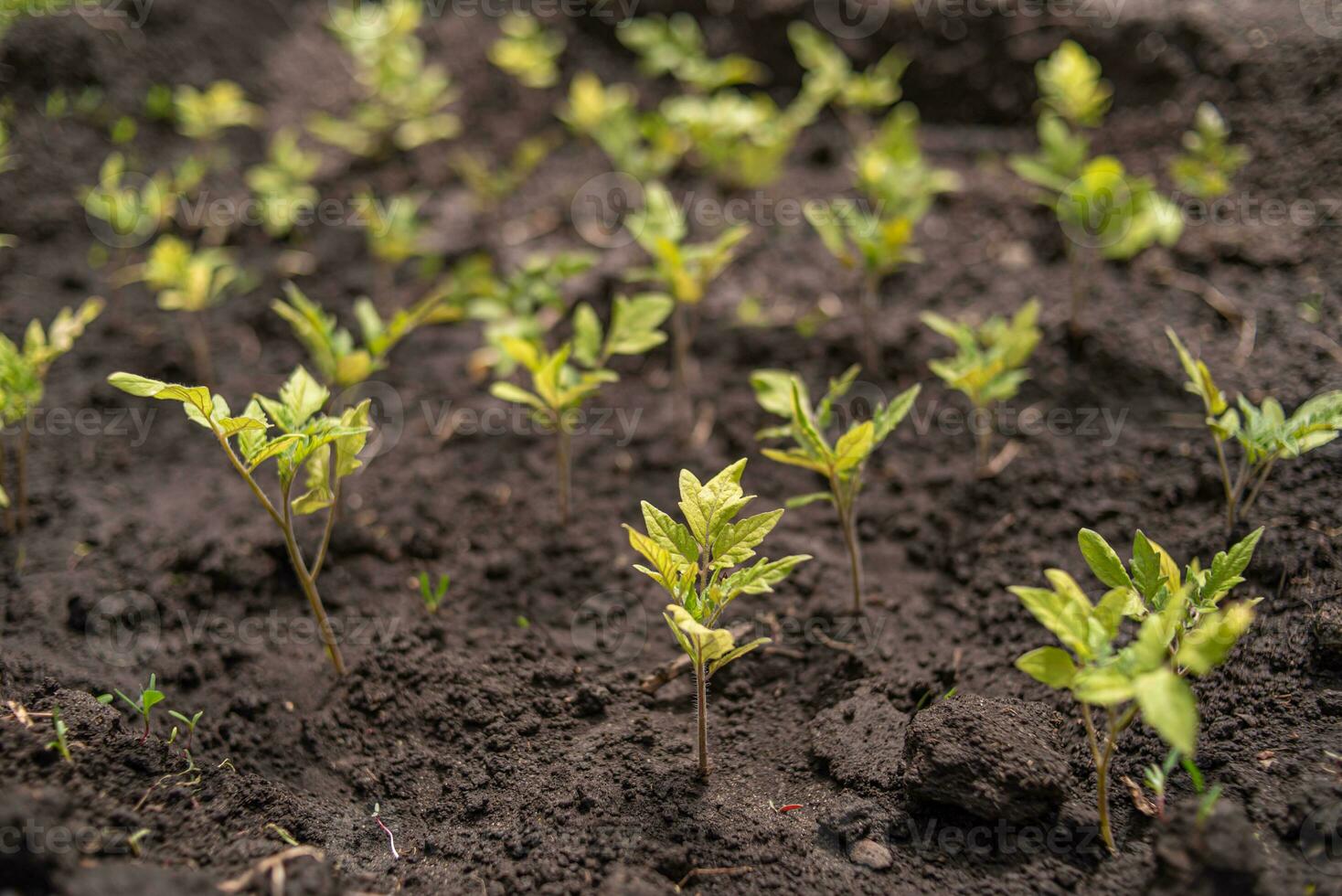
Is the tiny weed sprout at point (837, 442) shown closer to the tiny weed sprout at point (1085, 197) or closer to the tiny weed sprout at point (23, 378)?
the tiny weed sprout at point (1085, 197)

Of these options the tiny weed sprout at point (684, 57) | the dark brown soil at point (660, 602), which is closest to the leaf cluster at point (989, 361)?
the dark brown soil at point (660, 602)

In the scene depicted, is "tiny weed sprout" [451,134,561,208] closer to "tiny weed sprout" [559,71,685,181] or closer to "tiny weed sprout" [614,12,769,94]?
"tiny weed sprout" [559,71,685,181]

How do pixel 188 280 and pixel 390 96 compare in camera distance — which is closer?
pixel 188 280

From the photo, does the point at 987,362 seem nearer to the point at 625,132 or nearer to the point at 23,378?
the point at 625,132

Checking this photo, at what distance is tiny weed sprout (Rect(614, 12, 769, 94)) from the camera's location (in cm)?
441

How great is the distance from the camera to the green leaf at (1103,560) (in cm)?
201

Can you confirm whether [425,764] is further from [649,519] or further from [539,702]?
[649,519]

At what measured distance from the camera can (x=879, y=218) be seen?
11.9ft

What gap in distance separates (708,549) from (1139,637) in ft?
2.83

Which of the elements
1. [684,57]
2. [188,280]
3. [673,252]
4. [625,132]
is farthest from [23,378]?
[684,57]

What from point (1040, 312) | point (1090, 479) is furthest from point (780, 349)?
point (1090, 479)

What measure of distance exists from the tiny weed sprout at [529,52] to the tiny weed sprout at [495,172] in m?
0.36

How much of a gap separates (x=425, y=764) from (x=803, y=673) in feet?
3.21

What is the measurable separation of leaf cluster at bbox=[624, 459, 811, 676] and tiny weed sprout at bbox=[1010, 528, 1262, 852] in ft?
1.70
